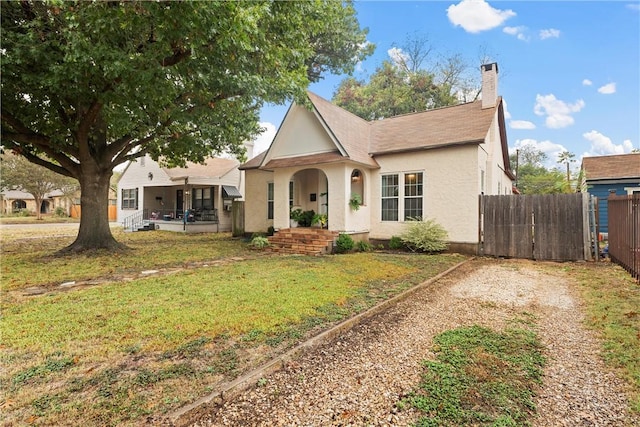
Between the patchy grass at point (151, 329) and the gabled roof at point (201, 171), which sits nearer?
the patchy grass at point (151, 329)

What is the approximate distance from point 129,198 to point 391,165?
2295cm

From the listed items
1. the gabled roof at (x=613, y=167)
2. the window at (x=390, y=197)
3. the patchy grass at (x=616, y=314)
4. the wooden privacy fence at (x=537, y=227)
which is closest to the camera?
the patchy grass at (x=616, y=314)

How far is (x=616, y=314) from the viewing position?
4672mm

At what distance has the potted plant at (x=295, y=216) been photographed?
13316 mm

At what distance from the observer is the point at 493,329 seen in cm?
419

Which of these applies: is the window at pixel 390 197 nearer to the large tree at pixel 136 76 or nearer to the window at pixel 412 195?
the window at pixel 412 195

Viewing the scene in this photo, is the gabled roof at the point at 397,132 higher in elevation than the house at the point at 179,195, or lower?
higher

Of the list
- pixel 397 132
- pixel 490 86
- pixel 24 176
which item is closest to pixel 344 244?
pixel 397 132

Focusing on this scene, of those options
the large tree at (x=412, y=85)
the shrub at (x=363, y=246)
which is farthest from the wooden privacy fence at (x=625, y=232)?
the large tree at (x=412, y=85)

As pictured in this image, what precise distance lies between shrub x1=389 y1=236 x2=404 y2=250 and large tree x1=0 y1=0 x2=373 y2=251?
21.3 feet

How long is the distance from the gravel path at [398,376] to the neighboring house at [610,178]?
17.0 m

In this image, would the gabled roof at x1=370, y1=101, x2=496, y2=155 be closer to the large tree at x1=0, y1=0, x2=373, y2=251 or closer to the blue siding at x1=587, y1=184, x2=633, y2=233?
the large tree at x1=0, y1=0, x2=373, y2=251

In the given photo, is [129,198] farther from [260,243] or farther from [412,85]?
[412,85]

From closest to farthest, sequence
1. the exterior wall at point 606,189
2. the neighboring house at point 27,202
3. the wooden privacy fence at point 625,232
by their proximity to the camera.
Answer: the wooden privacy fence at point 625,232 → the exterior wall at point 606,189 → the neighboring house at point 27,202
